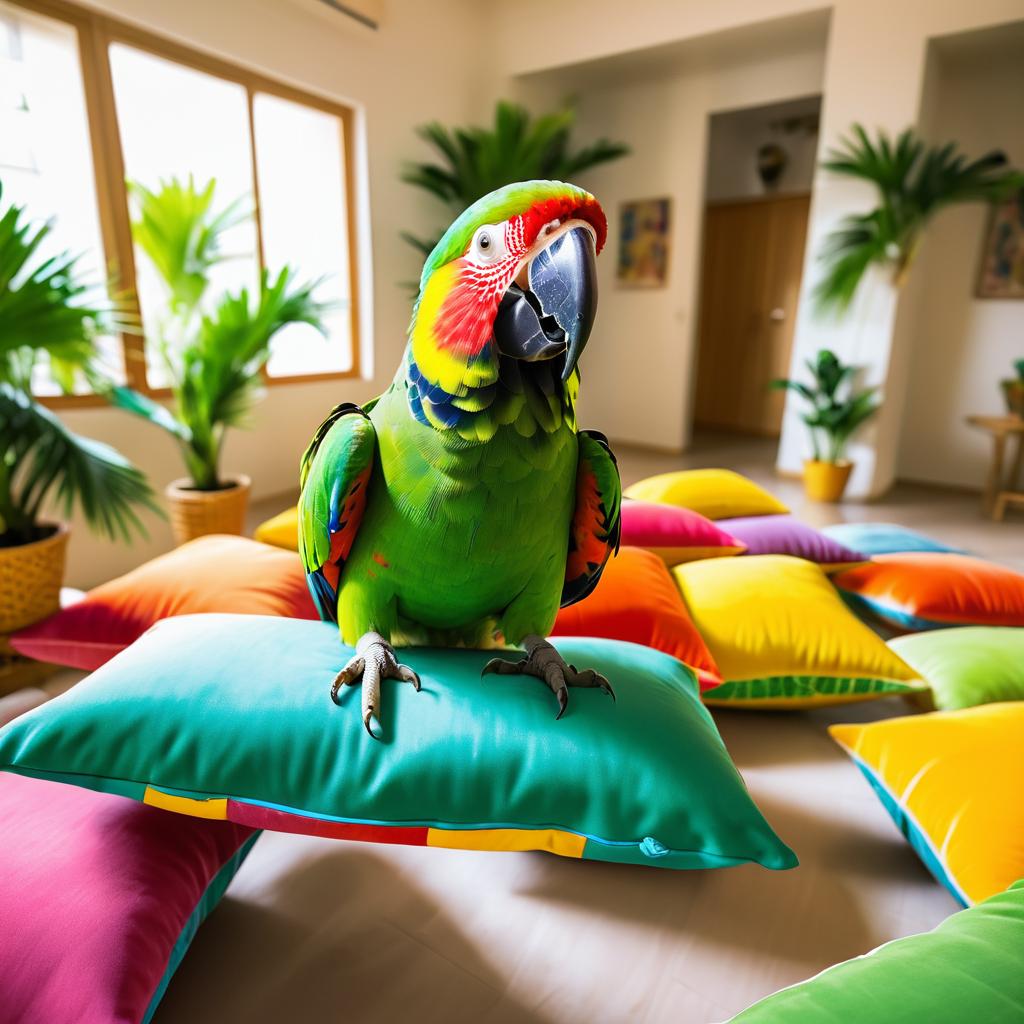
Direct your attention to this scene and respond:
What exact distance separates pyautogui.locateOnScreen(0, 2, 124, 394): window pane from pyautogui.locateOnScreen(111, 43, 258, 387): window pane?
19 cm

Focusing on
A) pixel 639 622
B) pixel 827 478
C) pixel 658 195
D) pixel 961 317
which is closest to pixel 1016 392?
pixel 961 317

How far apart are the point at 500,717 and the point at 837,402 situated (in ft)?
14.0

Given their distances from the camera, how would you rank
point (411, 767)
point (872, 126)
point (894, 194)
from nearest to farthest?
point (411, 767)
point (894, 194)
point (872, 126)

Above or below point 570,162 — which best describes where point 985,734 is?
below

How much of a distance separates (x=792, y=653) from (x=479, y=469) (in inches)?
40.1

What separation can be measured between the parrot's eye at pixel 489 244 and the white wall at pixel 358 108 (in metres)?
2.86

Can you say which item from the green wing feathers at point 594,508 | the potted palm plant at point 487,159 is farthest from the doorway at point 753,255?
the green wing feathers at point 594,508

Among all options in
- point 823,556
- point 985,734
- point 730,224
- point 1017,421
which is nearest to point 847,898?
point 985,734

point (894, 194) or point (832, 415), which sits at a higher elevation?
point (894, 194)

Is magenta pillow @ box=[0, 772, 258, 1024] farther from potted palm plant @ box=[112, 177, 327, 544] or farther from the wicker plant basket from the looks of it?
potted palm plant @ box=[112, 177, 327, 544]

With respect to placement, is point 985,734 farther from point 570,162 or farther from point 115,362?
point 570,162

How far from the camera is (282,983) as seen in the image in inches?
33.5

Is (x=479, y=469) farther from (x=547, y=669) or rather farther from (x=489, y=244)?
(x=547, y=669)

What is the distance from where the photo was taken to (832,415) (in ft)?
14.0
